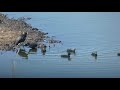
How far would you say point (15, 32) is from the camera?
7.81 ft

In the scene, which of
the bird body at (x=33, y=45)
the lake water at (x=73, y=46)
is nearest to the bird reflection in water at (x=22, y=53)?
the lake water at (x=73, y=46)

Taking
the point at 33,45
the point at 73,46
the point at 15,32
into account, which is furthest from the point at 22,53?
the point at 73,46

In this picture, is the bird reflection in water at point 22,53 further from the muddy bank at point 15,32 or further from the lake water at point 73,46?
the muddy bank at point 15,32

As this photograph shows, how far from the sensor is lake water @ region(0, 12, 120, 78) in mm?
2338

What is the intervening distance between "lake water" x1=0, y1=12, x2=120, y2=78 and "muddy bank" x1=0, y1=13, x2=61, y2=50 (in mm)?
59

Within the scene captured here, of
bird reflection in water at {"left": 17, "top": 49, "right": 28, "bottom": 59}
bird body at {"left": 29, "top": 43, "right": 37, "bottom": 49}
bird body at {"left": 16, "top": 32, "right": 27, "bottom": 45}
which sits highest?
bird body at {"left": 16, "top": 32, "right": 27, "bottom": 45}

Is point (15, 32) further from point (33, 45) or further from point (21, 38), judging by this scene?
point (33, 45)

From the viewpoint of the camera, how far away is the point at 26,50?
234 cm

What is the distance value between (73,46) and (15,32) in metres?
0.71

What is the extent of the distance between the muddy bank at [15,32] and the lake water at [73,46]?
0.19 feet

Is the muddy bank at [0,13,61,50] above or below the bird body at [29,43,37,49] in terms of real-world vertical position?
above

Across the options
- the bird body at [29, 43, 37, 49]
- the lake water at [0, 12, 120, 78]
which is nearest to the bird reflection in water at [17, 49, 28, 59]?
the lake water at [0, 12, 120, 78]

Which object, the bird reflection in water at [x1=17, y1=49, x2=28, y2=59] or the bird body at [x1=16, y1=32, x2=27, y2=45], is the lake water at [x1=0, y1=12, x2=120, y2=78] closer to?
the bird reflection in water at [x1=17, y1=49, x2=28, y2=59]
